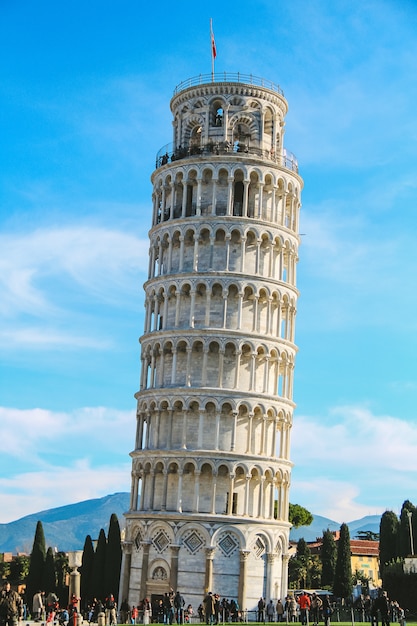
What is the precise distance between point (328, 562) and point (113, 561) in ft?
118

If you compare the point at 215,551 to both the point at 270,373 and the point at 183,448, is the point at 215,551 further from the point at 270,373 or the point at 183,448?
the point at 270,373

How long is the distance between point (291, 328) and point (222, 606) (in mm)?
20862

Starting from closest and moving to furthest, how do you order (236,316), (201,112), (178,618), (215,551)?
1. (178,618)
2. (215,551)
3. (236,316)
4. (201,112)

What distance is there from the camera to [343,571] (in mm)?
89750

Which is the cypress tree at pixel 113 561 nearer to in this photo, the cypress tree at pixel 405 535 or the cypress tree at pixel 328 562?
the cypress tree at pixel 405 535

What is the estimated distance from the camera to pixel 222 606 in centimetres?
5475

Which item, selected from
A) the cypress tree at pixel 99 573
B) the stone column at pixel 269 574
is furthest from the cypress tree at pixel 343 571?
the stone column at pixel 269 574

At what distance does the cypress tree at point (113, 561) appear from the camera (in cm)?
7325

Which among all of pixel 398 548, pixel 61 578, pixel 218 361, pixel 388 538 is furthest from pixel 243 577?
pixel 388 538

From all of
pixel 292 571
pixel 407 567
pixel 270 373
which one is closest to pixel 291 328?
pixel 270 373

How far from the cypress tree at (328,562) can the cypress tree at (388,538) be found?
7.72 m

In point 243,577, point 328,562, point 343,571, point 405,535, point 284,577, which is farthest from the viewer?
point 328,562

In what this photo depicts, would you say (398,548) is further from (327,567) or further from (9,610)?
(9,610)

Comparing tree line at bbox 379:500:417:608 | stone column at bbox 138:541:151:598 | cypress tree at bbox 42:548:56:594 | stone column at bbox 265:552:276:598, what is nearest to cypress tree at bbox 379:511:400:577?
tree line at bbox 379:500:417:608
